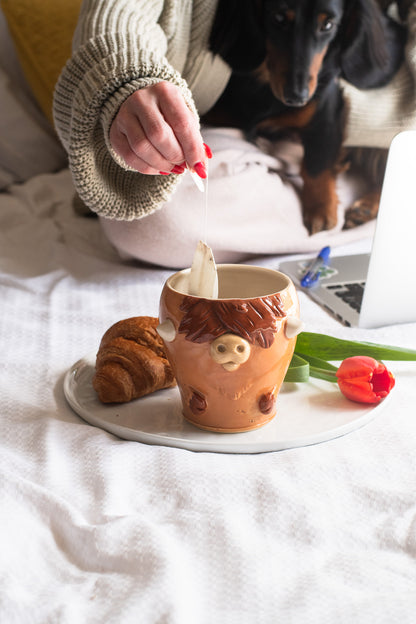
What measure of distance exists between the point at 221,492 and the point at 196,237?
2.19 ft

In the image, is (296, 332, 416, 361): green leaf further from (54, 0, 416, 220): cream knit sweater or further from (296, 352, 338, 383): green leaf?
(54, 0, 416, 220): cream knit sweater

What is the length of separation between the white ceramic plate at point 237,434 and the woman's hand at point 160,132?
248 mm

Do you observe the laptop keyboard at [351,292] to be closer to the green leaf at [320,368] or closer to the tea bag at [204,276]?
the green leaf at [320,368]

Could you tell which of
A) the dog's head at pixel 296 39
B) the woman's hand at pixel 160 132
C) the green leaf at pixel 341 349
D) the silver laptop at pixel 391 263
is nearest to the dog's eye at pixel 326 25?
the dog's head at pixel 296 39

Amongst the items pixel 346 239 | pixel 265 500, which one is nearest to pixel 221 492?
pixel 265 500

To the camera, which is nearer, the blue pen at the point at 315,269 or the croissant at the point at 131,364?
the croissant at the point at 131,364

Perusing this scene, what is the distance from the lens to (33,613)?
1.33 feet

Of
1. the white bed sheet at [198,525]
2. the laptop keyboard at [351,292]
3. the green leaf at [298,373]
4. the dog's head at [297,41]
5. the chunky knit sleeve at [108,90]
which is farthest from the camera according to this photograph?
the dog's head at [297,41]

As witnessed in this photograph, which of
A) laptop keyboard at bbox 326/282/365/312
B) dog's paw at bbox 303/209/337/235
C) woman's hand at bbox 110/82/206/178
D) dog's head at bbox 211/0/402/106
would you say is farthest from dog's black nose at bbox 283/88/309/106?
woman's hand at bbox 110/82/206/178

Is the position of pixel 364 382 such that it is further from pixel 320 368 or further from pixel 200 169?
pixel 200 169

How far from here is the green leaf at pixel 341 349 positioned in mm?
710

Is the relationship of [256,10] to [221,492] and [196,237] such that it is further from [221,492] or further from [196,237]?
[221,492]

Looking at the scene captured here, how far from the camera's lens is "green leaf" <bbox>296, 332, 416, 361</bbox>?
0.71 metres

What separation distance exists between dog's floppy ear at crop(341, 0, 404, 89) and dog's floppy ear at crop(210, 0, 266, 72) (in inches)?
6.7
